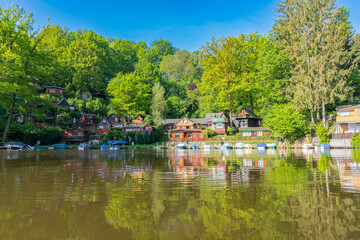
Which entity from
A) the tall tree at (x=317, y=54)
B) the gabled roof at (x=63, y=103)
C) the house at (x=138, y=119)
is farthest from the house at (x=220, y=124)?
the gabled roof at (x=63, y=103)

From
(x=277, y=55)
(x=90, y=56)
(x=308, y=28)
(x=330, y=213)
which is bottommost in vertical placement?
(x=330, y=213)

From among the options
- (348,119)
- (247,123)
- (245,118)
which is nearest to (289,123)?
(348,119)

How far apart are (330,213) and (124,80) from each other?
77.3 metres

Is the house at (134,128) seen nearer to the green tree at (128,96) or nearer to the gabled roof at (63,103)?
the green tree at (128,96)

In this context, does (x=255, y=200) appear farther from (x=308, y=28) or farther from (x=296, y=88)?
(x=308, y=28)

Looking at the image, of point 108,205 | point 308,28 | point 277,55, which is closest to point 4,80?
point 108,205

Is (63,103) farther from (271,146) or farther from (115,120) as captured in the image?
(271,146)

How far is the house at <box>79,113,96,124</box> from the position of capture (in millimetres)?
73000

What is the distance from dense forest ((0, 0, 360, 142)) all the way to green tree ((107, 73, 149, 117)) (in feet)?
0.79

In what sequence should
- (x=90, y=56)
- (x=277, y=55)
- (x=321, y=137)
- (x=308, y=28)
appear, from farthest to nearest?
(x=90, y=56) < (x=277, y=55) < (x=308, y=28) < (x=321, y=137)

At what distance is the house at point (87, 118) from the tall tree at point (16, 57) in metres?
33.7

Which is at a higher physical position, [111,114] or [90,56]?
[90,56]

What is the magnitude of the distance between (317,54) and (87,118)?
208ft

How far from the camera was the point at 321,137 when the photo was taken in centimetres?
4447
